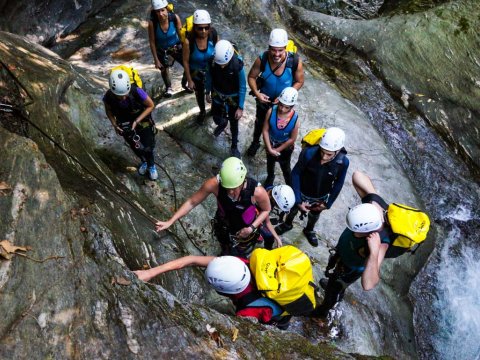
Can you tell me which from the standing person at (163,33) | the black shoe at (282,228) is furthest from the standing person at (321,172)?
the standing person at (163,33)

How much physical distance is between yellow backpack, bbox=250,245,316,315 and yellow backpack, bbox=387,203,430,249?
4.19ft

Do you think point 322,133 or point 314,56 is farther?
point 314,56

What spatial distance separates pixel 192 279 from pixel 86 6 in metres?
10.1

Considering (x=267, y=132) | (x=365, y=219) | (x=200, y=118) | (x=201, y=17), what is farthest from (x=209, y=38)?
(x=365, y=219)

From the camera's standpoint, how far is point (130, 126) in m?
6.56

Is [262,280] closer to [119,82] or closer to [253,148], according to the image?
[119,82]

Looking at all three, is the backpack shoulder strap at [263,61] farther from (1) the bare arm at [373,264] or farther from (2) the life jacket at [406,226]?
(1) the bare arm at [373,264]

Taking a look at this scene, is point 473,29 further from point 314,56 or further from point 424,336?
point 424,336

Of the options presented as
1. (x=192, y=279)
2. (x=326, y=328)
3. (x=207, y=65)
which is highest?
(x=207, y=65)

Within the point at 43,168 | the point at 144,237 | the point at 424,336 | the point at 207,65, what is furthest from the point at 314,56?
the point at 43,168

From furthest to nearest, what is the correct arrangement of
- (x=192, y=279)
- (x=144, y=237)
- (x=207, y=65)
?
(x=207, y=65)
(x=192, y=279)
(x=144, y=237)

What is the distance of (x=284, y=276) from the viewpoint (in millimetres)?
4293

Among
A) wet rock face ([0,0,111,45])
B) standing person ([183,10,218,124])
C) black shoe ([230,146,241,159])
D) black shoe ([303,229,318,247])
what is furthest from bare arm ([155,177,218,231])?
wet rock face ([0,0,111,45])

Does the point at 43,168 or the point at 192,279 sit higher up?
the point at 43,168
